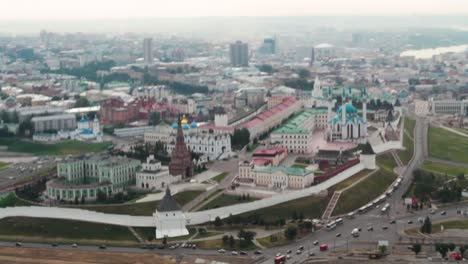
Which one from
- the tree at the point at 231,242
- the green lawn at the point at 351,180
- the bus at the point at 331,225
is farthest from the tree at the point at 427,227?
the tree at the point at 231,242

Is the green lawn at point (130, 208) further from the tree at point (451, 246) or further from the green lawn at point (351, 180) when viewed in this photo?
the tree at point (451, 246)

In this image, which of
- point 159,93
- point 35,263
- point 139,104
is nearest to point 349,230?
point 35,263

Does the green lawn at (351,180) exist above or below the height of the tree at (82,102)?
above

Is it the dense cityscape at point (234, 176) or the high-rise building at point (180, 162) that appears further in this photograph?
the high-rise building at point (180, 162)

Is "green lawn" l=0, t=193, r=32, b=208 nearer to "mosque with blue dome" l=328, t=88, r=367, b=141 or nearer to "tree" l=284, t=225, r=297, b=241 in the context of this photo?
"tree" l=284, t=225, r=297, b=241

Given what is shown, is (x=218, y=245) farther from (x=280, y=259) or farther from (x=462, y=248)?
(x=462, y=248)

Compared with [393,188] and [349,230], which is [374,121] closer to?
[393,188]

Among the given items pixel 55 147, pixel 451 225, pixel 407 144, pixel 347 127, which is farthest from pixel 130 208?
pixel 407 144

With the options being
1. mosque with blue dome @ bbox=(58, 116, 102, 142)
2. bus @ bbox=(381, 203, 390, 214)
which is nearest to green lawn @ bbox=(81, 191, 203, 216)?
bus @ bbox=(381, 203, 390, 214)
